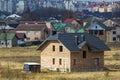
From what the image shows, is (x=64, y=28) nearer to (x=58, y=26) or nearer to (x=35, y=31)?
(x=58, y=26)

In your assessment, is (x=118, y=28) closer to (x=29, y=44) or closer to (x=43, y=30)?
(x=43, y=30)

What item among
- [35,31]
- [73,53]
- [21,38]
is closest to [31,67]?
[73,53]

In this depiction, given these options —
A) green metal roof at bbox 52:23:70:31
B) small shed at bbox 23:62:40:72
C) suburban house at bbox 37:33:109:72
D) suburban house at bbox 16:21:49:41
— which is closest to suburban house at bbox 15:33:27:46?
suburban house at bbox 16:21:49:41

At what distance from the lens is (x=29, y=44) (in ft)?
223

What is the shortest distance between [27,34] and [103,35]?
35.2ft

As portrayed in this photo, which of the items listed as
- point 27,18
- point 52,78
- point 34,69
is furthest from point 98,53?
point 27,18

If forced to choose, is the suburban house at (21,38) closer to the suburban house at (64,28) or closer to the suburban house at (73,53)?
the suburban house at (64,28)

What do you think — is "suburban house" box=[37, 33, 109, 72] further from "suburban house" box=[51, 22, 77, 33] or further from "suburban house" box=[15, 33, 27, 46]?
"suburban house" box=[51, 22, 77, 33]

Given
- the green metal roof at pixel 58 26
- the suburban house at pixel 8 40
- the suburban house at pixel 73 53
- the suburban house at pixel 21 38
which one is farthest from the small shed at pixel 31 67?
the green metal roof at pixel 58 26

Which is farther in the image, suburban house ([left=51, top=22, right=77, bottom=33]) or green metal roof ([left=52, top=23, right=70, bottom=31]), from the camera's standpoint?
green metal roof ([left=52, top=23, right=70, bottom=31])

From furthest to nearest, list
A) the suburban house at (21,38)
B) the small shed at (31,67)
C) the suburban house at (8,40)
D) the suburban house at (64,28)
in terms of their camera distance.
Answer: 1. the suburban house at (64,28)
2. the suburban house at (21,38)
3. the suburban house at (8,40)
4. the small shed at (31,67)

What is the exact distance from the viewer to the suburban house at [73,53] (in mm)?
36062

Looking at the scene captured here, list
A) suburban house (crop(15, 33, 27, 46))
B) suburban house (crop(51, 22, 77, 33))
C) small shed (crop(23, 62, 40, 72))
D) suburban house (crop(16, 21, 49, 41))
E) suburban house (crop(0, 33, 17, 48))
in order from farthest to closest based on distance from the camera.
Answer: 1. suburban house (crop(51, 22, 77, 33))
2. suburban house (crop(16, 21, 49, 41))
3. suburban house (crop(15, 33, 27, 46))
4. suburban house (crop(0, 33, 17, 48))
5. small shed (crop(23, 62, 40, 72))

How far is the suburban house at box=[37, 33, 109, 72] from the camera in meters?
36.1
